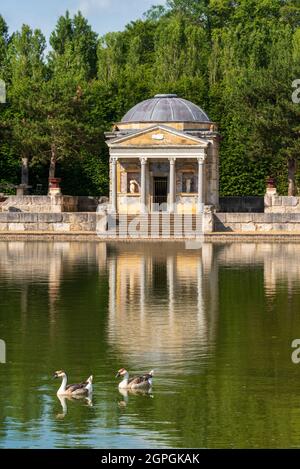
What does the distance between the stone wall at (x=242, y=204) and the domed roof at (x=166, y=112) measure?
6021 mm

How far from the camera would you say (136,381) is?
2244 cm

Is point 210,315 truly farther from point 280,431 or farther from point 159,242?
point 159,242

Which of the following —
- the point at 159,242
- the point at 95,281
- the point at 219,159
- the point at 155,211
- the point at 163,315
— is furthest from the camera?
the point at 219,159

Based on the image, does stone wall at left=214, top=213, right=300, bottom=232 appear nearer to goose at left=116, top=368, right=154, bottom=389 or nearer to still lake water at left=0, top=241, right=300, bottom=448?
still lake water at left=0, top=241, right=300, bottom=448

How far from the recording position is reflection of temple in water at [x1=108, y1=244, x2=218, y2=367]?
2750cm

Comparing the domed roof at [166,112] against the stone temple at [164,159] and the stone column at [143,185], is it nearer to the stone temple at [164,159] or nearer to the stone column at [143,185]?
the stone temple at [164,159]

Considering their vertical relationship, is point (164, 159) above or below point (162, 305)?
above

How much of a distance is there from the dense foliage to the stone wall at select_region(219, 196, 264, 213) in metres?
2.72

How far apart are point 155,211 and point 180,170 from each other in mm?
3110

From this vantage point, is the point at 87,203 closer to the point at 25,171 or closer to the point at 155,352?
the point at 25,171

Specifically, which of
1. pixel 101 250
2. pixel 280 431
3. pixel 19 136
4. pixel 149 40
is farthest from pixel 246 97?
pixel 280 431

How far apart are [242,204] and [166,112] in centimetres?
841

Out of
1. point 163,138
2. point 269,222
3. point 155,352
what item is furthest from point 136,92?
point 155,352

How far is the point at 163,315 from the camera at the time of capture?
32.9 metres
